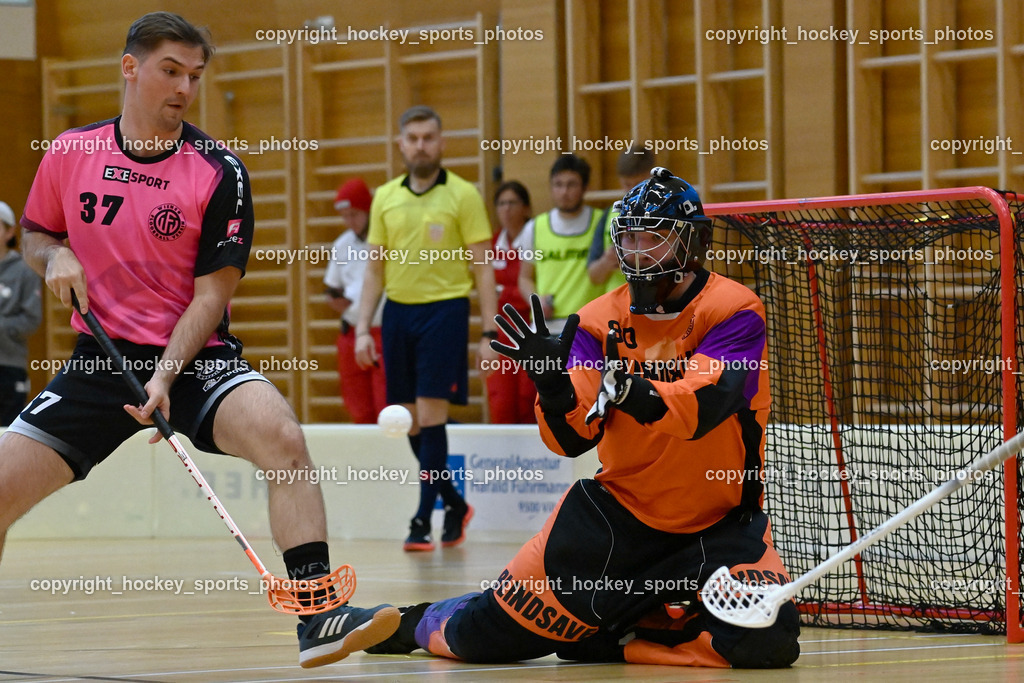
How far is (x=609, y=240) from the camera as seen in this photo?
A: 7.67 m

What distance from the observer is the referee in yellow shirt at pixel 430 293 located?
7.20 meters

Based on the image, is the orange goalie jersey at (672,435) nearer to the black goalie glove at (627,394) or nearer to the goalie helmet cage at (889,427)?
the black goalie glove at (627,394)

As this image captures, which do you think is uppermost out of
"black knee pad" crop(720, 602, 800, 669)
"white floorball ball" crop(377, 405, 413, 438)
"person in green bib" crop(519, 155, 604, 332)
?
"person in green bib" crop(519, 155, 604, 332)

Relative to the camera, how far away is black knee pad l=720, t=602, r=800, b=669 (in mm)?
3678

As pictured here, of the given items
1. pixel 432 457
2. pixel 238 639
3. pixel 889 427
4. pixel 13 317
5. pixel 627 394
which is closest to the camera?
pixel 627 394

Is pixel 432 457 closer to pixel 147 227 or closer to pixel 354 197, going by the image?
pixel 354 197

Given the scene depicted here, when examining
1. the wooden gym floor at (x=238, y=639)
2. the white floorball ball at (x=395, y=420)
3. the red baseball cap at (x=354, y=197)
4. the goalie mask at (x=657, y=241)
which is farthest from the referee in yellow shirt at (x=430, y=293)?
the goalie mask at (x=657, y=241)

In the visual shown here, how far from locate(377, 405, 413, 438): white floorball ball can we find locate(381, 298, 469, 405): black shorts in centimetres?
34

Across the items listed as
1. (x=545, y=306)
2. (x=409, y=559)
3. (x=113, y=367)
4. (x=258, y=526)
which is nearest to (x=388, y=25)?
(x=545, y=306)

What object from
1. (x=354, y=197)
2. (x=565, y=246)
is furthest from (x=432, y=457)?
(x=354, y=197)

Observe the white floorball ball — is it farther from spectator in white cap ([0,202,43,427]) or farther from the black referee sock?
the black referee sock

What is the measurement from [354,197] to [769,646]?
227 inches

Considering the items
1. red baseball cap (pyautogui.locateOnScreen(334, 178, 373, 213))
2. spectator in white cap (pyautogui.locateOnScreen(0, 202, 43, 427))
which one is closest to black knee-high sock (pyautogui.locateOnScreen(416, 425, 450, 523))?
red baseball cap (pyautogui.locateOnScreen(334, 178, 373, 213))

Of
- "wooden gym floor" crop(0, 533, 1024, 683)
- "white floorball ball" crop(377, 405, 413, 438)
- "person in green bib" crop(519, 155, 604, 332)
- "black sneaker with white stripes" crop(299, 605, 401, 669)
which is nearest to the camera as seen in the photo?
"black sneaker with white stripes" crop(299, 605, 401, 669)
